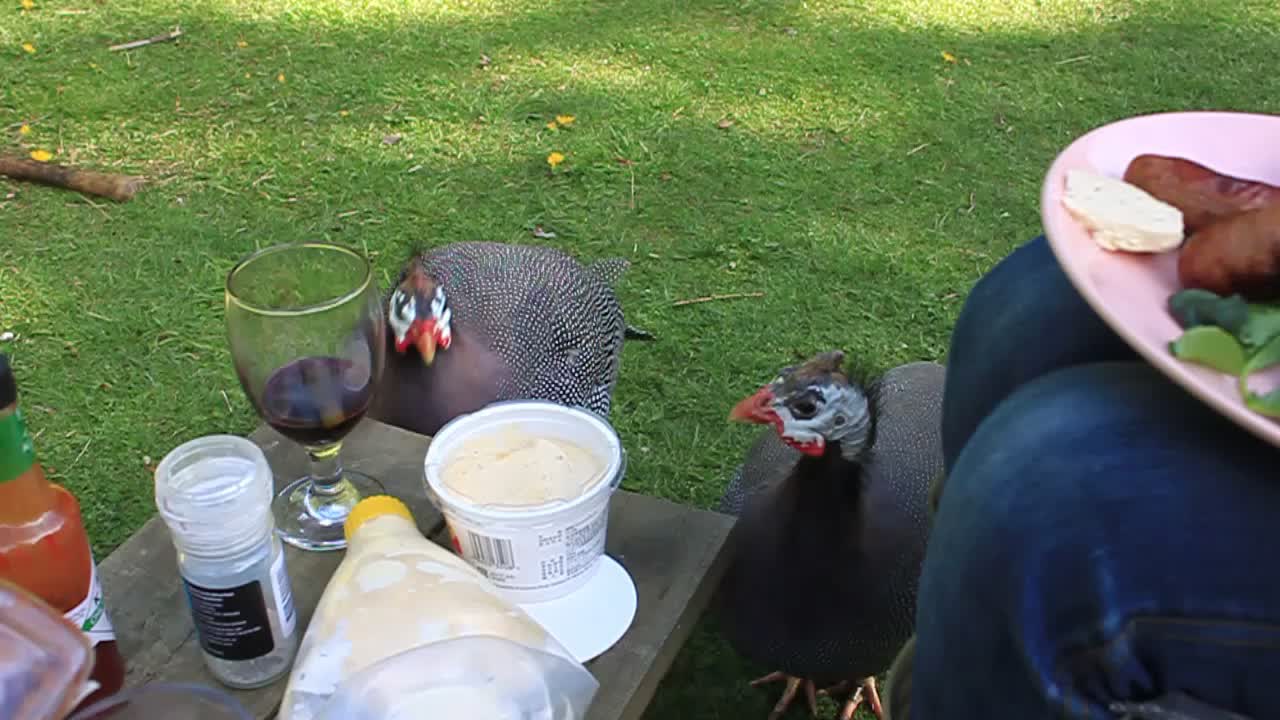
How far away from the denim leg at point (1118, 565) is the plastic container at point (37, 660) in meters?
0.54

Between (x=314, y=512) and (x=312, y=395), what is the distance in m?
0.14

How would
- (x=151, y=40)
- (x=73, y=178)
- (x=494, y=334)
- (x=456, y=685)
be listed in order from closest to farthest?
1. (x=456, y=685)
2. (x=494, y=334)
3. (x=73, y=178)
4. (x=151, y=40)

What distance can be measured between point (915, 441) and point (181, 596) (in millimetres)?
909

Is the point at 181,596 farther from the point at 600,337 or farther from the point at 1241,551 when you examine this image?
the point at 600,337

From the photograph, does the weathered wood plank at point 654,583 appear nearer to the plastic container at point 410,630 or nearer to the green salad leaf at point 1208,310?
the plastic container at point 410,630

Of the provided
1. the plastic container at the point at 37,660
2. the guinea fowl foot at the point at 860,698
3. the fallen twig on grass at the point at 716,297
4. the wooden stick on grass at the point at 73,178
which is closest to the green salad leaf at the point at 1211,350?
the plastic container at the point at 37,660

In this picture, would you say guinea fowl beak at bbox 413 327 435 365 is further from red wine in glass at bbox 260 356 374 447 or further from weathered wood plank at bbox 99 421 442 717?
red wine in glass at bbox 260 356 374 447

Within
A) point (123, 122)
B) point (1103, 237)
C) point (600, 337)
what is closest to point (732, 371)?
point (600, 337)

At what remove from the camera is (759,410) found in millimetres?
1341

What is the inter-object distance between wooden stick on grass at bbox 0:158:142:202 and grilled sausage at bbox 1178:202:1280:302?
2235 millimetres

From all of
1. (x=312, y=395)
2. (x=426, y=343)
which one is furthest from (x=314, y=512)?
(x=426, y=343)

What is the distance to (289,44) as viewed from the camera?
3121mm

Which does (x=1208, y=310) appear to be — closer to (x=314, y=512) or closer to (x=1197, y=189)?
(x=1197, y=189)

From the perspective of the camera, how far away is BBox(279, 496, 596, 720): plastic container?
0.70m
